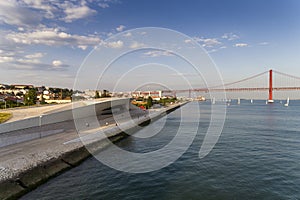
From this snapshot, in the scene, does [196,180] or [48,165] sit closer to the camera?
[196,180]

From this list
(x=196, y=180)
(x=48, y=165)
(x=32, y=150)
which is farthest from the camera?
(x=32, y=150)

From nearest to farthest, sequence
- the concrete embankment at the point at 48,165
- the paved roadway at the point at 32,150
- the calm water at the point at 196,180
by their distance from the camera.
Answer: the calm water at the point at 196,180, the concrete embankment at the point at 48,165, the paved roadway at the point at 32,150

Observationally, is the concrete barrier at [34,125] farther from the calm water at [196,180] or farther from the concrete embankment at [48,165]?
the calm water at [196,180]

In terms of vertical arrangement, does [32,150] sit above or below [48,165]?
above

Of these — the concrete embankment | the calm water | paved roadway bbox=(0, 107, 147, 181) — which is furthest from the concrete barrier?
the calm water

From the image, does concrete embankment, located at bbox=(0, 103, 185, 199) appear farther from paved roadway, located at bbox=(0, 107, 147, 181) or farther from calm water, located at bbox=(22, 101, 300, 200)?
calm water, located at bbox=(22, 101, 300, 200)

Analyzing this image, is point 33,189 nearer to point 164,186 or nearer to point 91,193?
point 91,193

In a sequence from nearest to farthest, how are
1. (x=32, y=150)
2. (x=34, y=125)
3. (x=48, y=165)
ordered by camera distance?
(x=48, y=165) < (x=32, y=150) < (x=34, y=125)

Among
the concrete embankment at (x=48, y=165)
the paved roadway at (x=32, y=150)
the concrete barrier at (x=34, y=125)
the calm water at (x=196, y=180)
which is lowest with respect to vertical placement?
the calm water at (x=196, y=180)

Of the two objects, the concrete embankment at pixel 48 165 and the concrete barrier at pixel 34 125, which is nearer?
the concrete embankment at pixel 48 165

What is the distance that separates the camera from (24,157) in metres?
8.77

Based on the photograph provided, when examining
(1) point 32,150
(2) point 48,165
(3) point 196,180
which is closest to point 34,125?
(1) point 32,150

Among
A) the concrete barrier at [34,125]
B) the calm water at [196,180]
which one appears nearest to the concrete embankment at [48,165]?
the calm water at [196,180]

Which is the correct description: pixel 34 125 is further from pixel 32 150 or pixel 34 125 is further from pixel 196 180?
pixel 196 180
